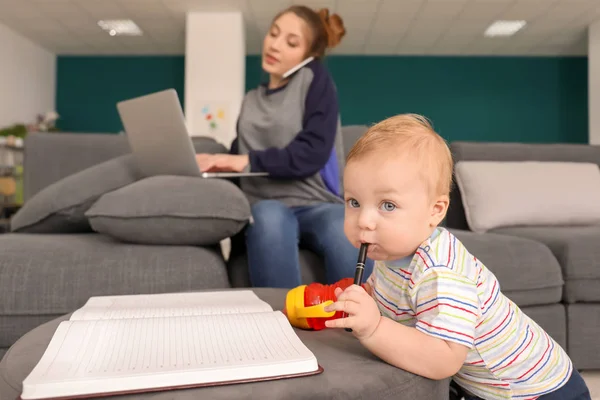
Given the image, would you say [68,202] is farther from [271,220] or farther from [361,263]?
[361,263]

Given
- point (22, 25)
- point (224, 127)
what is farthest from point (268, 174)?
point (22, 25)

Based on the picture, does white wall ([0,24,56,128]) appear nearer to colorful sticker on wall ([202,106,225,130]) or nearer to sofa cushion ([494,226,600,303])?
colorful sticker on wall ([202,106,225,130])

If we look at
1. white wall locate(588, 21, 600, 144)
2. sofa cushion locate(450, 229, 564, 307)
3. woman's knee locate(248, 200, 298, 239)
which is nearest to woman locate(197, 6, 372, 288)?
woman's knee locate(248, 200, 298, 239)

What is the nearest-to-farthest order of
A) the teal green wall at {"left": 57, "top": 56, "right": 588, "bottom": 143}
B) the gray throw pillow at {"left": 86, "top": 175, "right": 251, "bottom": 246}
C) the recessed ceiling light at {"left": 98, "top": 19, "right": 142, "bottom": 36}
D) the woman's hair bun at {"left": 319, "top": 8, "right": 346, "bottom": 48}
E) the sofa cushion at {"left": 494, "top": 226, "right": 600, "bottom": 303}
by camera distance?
the gray throw pillow at {"left": 86, "top": 175, "right": 251, "bottom": 246} → the sofa cushion at {"left": 494, "top": 226, "right": 600, "bottom": 303} → the woman's hair bun at {"left": 319, "top": 8, "right": 346, "bottom": 48} → the recessed ceiling light at {"left": 98, "top": 19, "right": 142, "bottom": 36} → the teal green wall at {"left": 57, "top": 56, "right": 588, "bottom": 143}

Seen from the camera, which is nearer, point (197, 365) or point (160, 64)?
point (197, 365)

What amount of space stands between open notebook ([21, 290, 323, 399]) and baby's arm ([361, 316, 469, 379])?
9cm

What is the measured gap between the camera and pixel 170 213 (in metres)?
1.28

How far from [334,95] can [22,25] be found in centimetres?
585

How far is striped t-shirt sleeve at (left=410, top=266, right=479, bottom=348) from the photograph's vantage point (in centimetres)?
59

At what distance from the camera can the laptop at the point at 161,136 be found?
131 cm

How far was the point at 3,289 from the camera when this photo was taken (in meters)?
1.17

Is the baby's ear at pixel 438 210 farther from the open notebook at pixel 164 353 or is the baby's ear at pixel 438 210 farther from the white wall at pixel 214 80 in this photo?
the white wall at pixel 214 80

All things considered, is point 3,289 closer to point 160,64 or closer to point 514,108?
point 160,64

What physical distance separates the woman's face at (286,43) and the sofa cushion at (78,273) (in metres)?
0.68
